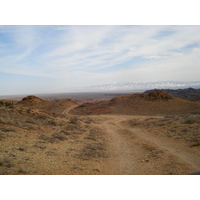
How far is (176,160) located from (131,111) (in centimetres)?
3015

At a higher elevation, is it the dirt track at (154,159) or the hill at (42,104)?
the hill at (42,104)

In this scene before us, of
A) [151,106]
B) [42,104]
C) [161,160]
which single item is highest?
[42,104]

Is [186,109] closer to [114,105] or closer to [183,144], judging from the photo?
[114,105]

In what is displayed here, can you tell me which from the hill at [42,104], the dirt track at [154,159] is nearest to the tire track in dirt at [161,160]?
the dirt track at [154,159]

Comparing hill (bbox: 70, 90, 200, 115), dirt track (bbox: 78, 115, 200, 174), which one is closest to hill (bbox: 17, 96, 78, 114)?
hill (bbox: 70, 90, 200, 115)

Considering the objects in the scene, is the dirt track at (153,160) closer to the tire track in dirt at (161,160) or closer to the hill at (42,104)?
the tire track in dirt at (161,160)

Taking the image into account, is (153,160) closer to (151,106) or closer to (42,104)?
(151,106)

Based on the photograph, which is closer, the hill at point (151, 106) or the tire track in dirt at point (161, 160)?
the tire track in dirt at point (161, 160)

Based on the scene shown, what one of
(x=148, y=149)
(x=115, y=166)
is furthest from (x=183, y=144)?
(x=115, y=166)

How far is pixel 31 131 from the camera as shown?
11.1 metres

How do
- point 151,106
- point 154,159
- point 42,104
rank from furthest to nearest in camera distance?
point 42,104, point 151,106, point 154,159

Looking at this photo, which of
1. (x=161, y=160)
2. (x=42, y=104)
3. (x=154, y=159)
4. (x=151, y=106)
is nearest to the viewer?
(x=161, y=160)

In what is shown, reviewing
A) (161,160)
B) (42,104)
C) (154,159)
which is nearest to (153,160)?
(154,159)

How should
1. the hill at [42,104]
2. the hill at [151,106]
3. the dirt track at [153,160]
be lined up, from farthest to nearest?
the hill at [42,104] → the hill at [151,106] → the dirt track at [153,160]
